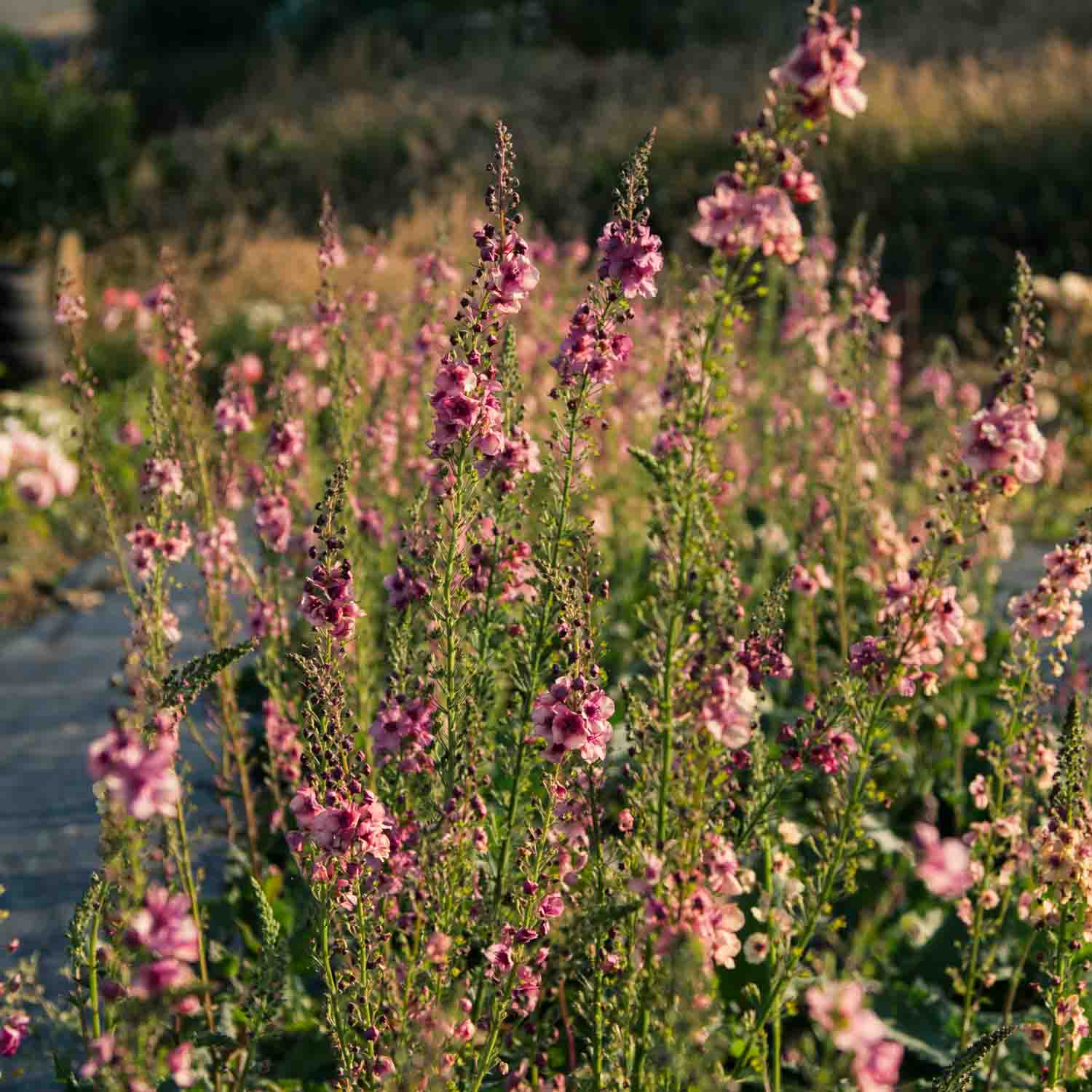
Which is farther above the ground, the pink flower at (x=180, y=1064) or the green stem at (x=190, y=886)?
the pink flower at (x=180, y=1064)

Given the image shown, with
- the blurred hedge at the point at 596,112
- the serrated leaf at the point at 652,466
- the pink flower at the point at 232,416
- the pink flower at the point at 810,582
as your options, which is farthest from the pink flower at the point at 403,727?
the blurred hedge at the point at 596,112

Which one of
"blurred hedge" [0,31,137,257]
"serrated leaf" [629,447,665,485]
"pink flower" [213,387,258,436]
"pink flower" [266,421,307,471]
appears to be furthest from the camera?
"blurred hedge" [0,31,137,257]

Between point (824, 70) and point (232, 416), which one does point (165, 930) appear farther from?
point (232, 416)

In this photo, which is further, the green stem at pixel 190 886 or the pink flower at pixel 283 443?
the pink flower at pixel 283 443

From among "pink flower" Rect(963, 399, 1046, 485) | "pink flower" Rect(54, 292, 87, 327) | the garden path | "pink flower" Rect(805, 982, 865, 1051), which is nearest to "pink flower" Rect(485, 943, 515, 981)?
"pink flower" Rect(805, 982, 865, 1051)

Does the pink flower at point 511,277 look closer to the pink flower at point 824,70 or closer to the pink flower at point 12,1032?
the pink flower at point 824,70

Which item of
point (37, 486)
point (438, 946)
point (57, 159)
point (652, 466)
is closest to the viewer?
point (652, 466)

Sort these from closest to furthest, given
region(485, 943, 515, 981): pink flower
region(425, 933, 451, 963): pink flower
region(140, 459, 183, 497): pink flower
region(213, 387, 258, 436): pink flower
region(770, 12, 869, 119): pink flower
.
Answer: region(770, 12, 869, 119): pink flower < region(425, 933, 451, 963): pink flower < region(485, 943, 515, 981): pink flower < region(140, 459, 183, 497): pink flower < region(213, 387, 258, 436): pink flower

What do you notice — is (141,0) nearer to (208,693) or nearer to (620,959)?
(208,693)

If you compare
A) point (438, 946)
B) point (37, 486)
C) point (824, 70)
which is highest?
point (824, 70)

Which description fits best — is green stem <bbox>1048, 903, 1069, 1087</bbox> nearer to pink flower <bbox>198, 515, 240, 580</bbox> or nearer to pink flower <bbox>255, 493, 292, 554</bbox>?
pink flower <bbox>255, 493, 292, 554</bbox>

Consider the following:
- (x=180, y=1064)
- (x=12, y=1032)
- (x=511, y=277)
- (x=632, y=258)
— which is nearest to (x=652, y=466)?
(x=632, y=258)

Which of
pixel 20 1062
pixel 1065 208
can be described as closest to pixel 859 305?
pixel 20 1062

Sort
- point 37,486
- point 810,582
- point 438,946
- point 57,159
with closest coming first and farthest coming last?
point 438,946, point 37,486, point 810,582, point 57,159
